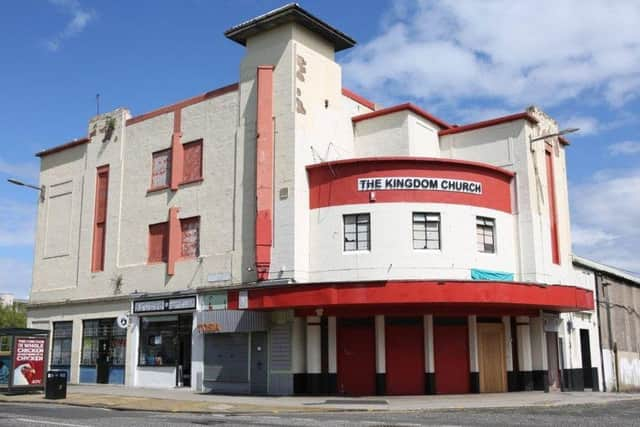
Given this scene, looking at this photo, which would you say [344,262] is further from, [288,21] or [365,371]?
[288,21]

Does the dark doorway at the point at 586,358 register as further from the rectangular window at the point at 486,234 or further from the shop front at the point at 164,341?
the shop front at the point at 164,341

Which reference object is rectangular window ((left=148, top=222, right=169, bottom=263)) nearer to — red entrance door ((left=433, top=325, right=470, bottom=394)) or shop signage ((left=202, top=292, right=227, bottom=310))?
shop signage ((left=202, top=292, right=227, bottom=310))

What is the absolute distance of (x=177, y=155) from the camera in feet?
110

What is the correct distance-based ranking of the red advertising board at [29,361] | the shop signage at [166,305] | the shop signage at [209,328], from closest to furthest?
the red advertising board at [29,361], the shop signage at [209,328], the shop signage at [166,305]

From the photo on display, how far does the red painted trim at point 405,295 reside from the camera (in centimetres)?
2517

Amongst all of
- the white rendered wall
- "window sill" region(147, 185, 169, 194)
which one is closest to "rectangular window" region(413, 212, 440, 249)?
the white rendered wall

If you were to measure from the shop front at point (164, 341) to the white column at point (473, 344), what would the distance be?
11869 mm

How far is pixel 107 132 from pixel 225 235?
1104 cm


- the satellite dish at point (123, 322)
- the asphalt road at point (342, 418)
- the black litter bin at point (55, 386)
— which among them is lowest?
the asphalt road at point (342, 418)

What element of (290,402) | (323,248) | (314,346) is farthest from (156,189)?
(290,402)

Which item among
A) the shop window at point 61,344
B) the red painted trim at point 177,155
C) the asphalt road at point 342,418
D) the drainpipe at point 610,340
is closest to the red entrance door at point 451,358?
the asphalt road at point 342,418

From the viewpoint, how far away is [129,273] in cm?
3488

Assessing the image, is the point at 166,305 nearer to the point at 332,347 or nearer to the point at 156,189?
the point at 156,189

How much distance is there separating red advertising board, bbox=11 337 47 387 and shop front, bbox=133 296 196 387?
6240mm
